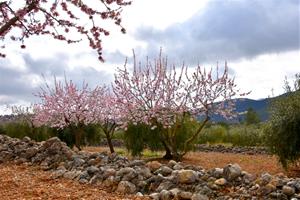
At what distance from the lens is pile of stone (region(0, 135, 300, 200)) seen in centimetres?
713

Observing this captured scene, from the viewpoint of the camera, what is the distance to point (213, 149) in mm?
27547

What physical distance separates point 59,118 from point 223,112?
927 cm

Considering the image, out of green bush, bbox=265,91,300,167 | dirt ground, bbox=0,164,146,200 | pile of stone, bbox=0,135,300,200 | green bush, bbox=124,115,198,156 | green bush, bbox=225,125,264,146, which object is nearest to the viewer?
pile of stone, bbox=0,135,300,200

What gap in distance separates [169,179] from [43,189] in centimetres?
210

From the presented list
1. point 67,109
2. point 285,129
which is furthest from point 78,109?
point 285,129

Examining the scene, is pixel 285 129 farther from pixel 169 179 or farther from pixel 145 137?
pixel 145 137

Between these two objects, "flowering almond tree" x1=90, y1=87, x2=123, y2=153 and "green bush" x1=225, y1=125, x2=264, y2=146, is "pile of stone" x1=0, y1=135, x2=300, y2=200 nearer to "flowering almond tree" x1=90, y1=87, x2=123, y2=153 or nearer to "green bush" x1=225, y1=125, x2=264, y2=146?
"flowering almond tree" x1=90, y1=87, x2=123, y2=153

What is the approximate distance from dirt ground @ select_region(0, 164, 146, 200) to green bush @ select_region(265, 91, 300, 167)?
279 inches

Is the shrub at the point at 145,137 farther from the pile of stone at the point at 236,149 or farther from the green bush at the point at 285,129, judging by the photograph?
the green bush at the point at 285,129

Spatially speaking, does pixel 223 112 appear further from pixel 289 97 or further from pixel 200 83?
pixel 289 97

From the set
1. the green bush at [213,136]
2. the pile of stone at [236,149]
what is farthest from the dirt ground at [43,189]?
the green bush at [213,136]

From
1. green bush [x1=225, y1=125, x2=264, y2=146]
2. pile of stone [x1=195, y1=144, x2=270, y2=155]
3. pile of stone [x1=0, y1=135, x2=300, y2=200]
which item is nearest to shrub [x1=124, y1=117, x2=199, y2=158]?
pile of stone [x1=195, y1=144, x2=270, y2=155]

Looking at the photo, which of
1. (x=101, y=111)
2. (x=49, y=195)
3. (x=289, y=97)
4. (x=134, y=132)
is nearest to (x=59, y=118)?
(x=101, y=111)

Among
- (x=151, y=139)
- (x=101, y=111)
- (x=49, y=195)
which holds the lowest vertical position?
(x=49, y=195)
